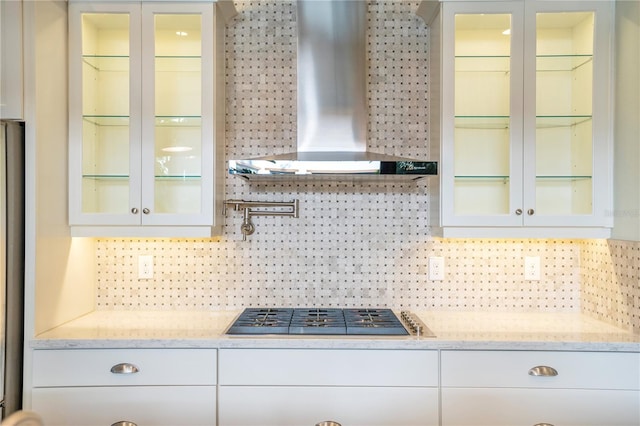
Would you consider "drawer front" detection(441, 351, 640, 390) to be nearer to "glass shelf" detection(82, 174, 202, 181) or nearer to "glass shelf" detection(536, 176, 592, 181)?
"glass shelf" detection(536, 176, 592, 181)

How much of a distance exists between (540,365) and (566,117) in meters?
1.12

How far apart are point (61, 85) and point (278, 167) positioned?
106 cm

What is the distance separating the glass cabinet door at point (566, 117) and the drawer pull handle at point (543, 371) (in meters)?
0.63

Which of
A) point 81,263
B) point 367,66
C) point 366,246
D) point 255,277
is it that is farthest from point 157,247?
point 367,66

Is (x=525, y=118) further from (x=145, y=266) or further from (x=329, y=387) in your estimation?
(x=145, y=266)

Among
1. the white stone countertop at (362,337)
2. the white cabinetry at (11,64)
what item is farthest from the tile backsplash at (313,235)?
the white cabinetry at (11,64)

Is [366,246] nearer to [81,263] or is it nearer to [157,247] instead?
[157,247]

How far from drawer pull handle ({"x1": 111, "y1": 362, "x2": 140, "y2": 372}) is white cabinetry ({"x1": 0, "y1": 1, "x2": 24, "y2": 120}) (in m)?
1.07

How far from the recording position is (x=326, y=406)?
6.27ft

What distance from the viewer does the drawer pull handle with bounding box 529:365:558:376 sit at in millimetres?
1899

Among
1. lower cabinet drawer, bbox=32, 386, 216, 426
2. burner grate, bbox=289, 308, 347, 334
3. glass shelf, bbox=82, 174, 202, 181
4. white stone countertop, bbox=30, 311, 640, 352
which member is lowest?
lower cabinet drawer, bbox=32, 386, 216, 426

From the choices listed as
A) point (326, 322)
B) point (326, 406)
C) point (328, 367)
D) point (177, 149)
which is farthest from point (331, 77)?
point (326, 406)

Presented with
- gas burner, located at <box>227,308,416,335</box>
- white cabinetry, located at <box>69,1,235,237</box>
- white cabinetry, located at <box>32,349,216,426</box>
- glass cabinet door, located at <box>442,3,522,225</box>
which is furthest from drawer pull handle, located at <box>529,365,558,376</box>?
white cabinetry, located at <box>69,1,235,237</box>

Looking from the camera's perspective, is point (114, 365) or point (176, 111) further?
point (176, 111)
